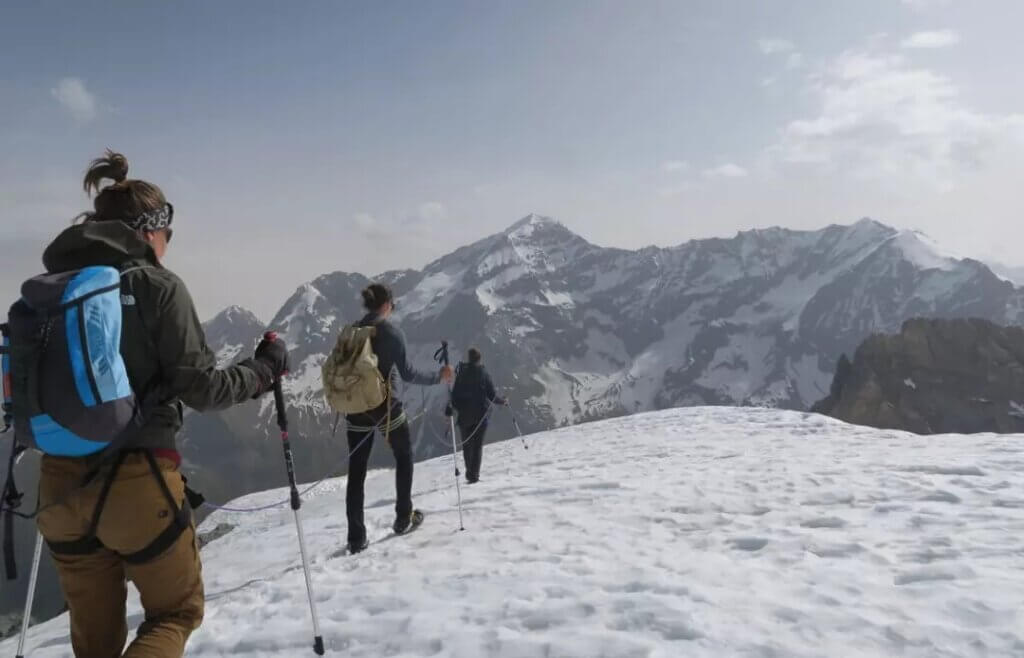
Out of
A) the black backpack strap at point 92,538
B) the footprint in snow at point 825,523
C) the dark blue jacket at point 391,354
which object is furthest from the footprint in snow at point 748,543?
the black backpack strap at point 92,538

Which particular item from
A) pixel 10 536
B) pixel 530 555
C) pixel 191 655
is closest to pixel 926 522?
pixel 530 555

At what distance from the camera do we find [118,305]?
305 cm

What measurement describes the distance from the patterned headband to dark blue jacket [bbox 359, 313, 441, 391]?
14.2 ft

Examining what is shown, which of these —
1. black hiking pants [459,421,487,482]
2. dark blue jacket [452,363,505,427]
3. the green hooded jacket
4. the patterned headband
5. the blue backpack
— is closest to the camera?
the blue backpack

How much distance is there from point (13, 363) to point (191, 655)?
3.71 metres

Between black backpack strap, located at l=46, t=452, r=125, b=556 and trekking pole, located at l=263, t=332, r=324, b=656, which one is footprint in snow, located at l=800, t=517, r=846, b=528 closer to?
trekking pole, located at l=263, t=332, r=324, b=656

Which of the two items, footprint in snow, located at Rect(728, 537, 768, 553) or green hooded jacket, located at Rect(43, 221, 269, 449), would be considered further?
footprint in snow, located at Rect(728, 537, 768, 553)

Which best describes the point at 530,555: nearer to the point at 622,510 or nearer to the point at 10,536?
the point at 622,510

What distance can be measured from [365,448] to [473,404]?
691 centimetres

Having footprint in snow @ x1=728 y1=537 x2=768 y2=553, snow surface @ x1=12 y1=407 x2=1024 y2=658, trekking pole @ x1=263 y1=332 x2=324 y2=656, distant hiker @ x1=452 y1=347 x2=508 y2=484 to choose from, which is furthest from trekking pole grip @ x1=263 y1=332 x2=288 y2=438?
distant hiker @ x1=452 y1=347 x2=508 y2=484

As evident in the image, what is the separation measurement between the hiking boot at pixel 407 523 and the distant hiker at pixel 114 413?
18.4ft

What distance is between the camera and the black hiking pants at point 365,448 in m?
8.11

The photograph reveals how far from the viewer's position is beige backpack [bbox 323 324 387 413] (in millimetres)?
7852

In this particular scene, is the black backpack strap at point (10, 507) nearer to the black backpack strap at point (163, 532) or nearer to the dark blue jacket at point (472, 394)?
the black backpack strap at point (163, 532)
